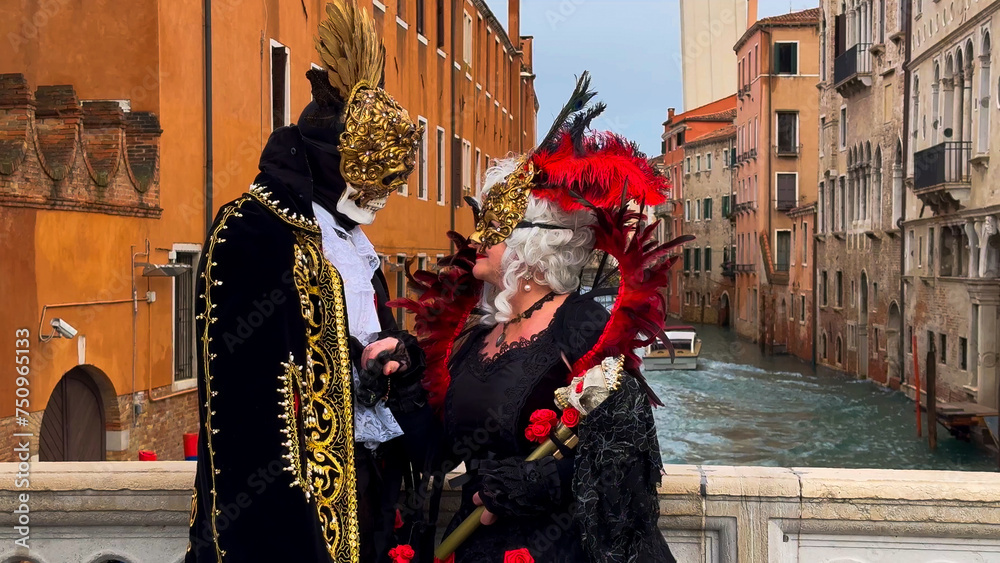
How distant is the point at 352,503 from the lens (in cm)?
260

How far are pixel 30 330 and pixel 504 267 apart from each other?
6.84m

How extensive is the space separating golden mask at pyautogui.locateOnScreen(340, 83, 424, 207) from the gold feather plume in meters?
0.04

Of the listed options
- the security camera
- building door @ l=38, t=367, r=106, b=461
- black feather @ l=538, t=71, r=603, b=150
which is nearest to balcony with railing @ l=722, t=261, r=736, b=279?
building door @ l=38, t=367, r=106, b=461

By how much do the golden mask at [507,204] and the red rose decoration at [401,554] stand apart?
0.84 meters

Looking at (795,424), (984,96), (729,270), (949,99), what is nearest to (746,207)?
(729,270)

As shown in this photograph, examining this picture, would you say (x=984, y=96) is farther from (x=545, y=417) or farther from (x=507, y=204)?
(x=545, y=417)

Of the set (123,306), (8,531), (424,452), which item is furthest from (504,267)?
(123,306)

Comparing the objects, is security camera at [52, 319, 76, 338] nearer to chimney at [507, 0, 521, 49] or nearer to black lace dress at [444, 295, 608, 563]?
black lace dress at [444, 295, 608, 563]

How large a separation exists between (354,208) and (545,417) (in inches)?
29.6

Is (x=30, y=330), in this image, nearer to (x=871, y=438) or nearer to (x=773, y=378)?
(x=871, y=438)

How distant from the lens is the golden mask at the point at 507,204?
9.18 feet

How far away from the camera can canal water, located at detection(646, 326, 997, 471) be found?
2202 cm

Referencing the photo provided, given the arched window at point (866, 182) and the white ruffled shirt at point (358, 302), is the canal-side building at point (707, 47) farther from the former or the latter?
the white ruffled shirt at point (358, 302)

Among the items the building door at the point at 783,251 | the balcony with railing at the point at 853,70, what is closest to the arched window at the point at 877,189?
the balcony with railing at the point at 853,70
